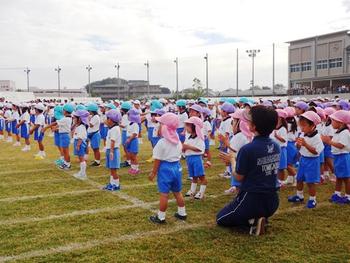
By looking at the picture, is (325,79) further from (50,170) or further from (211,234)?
(211,234)

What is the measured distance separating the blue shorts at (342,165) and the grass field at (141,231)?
551 mm

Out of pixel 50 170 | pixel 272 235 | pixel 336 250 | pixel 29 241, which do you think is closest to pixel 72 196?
pixel 29 241

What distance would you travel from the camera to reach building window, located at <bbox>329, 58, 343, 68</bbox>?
5501 centimetres

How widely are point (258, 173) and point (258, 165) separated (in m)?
0.11

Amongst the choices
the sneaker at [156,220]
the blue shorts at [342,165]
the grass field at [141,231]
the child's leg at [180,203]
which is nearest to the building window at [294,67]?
the grass field at [141,231]

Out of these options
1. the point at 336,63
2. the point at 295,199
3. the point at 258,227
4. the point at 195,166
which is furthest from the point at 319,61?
the point at 258,227

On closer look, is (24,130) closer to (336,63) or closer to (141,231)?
(141,231)

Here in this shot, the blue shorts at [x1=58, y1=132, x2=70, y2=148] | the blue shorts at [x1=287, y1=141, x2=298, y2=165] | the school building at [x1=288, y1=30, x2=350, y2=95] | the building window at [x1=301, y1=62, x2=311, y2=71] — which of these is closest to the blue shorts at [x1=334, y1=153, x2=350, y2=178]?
the blue shorts at [x1=287, y1=141, x2=298, y2=165]

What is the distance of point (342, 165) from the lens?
6.86 metres

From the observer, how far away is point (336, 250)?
4.79 metres

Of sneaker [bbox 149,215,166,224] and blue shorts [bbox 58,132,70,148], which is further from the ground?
blue shorts [bbox 58,132,70,148]

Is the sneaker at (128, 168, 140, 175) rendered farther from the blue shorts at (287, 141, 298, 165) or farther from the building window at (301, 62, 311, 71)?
the building window at (301, 62, 311, 71)

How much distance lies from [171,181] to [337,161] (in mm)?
3046

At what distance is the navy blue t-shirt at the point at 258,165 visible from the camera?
199 inches
